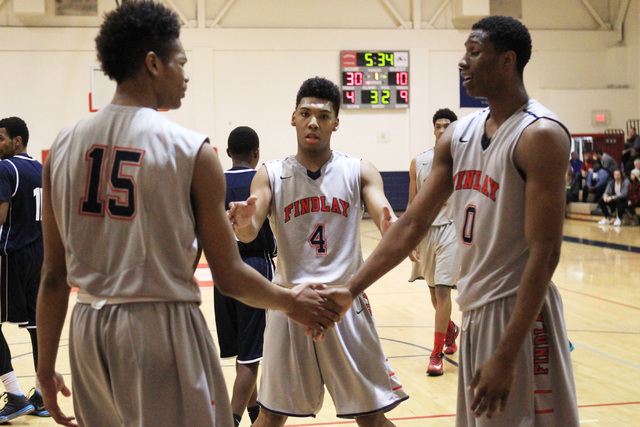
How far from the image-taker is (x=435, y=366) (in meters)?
5.80

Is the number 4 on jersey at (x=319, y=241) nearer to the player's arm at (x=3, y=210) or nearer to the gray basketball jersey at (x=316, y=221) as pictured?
the gray basketball jersey at (x=316, y=221)

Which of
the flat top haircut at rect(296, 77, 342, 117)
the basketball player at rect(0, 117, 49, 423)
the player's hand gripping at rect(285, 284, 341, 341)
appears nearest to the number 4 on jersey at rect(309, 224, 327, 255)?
the player's hand gripping at rect(285, 284, 341, 341)

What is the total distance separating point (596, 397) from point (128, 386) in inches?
156

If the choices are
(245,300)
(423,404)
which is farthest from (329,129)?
(423,404)

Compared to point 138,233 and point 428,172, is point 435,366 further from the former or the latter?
point 138,233

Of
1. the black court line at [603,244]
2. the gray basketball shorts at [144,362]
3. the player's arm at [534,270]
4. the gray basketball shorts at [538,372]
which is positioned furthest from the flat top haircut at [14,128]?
the black court line at [603,244]

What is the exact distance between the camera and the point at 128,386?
2.14 m

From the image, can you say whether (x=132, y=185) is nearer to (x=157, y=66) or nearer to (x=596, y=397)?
(x=157, y=66)

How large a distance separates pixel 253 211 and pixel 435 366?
290cm

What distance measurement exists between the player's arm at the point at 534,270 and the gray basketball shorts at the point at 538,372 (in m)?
0.16

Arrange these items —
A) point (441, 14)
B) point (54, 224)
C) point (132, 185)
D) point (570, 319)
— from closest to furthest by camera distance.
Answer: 1. point (132, 185)
2. point (54, 224)
3. point (570, 319)
4. point (441, 14)

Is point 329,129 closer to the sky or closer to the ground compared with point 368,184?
closer to the sky

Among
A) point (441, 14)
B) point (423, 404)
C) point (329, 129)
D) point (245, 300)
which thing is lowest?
point (423, 404)

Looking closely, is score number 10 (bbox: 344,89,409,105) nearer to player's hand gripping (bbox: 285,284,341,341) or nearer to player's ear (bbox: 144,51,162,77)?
player's hand gripping (bbox: 285,284,341,341)
